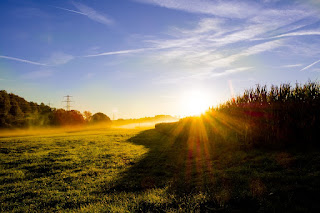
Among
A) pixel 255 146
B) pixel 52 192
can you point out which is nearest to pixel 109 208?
pixel 52 192

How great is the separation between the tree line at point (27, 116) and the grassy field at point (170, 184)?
5489cm

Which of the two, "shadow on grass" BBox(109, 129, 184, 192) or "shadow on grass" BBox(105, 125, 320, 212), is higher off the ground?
"shadow on grass" BBox(105, 125, 320, 212)

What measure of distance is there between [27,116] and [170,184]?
248 ft

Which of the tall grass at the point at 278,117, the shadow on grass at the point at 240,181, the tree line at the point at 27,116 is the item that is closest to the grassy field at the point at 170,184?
the shadow on grass at the point at 240,181

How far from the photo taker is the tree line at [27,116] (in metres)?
59.5

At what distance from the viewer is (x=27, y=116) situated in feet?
220

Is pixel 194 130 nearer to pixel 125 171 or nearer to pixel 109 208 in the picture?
pixel 125 171

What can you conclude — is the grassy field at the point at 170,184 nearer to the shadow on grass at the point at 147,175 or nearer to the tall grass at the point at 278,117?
the shadow on grass at the point at 147,175

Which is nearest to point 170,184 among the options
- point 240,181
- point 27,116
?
point 240,181

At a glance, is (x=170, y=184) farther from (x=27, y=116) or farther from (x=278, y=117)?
(x=27, y=116)

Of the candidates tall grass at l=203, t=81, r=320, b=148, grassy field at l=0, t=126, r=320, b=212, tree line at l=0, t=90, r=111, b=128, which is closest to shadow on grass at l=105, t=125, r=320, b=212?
grassy field at l=0, t=126, r=320, b=212

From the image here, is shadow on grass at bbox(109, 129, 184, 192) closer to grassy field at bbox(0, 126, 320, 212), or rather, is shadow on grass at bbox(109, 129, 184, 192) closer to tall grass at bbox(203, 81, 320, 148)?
grassy field at bbox(0, 126, 320, 212)

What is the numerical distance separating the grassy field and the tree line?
54.9 metres

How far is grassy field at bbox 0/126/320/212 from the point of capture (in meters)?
6.25
